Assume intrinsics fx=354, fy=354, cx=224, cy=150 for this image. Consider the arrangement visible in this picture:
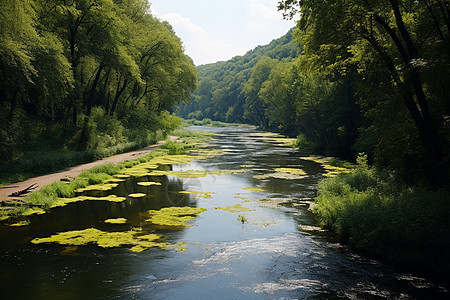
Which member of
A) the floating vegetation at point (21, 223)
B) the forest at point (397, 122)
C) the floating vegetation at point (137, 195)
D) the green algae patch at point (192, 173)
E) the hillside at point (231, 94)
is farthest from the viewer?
the hillside at point (231, 94)

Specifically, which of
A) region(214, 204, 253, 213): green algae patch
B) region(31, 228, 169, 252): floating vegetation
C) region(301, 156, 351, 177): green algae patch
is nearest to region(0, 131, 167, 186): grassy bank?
region(31, 228, 169, 252): floating vegetation

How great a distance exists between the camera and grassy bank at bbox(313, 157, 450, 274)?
955cm

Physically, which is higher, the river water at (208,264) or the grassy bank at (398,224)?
the grassy bank at (398,224)

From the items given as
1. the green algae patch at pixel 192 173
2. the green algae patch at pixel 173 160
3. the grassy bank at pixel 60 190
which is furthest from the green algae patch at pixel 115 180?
the green algae patch at pixel 173 160

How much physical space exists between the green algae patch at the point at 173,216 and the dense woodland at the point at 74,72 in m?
9.61

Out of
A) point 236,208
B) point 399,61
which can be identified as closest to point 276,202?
point 236,208

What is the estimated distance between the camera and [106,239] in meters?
11.8

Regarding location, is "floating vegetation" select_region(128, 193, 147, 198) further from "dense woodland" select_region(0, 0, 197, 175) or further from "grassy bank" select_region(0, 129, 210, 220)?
"dense woodland" select_region(0, 0, 197, 175)

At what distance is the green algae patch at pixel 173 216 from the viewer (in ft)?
45.0

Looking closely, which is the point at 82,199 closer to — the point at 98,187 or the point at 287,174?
the point at 98,187

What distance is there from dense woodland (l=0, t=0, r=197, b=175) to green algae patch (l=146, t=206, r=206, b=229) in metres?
9.61

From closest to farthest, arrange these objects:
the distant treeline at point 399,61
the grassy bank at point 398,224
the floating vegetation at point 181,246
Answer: the grassy bank at point 398,224 < the floating vegetation at point 181,246 < the distant treeline at point 399,61

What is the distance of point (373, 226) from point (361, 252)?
90 centimetres

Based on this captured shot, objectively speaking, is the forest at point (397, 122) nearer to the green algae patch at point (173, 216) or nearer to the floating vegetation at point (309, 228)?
the floating vegetation at point (309, 228)
